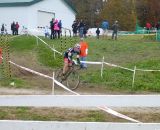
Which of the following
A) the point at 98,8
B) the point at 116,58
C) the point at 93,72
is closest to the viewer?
the point at 93,72

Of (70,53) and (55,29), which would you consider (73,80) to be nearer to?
(70,53)

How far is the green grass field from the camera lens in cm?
1794

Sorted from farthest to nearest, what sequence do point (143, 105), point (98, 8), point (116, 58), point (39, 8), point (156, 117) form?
1. point (98, 8)
2. point (39, 8)
3. point (116, 58)
4. point (156, 117)
5. point (143, 105)

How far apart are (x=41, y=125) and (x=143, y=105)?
290 centimetres

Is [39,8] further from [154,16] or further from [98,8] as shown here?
[98,8]

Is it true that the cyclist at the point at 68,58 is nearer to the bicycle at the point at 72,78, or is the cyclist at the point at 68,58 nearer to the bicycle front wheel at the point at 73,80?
the bicycle at the point at 72,78

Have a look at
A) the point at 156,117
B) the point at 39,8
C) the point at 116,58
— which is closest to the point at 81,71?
the point at 116,58

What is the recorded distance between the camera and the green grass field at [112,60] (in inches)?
706

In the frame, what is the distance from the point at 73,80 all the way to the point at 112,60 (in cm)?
772

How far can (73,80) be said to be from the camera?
56.0 ft

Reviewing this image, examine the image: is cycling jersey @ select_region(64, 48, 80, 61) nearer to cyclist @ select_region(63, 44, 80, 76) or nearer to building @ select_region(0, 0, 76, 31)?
cyclist @ select_region(63, 44, 80, 76)

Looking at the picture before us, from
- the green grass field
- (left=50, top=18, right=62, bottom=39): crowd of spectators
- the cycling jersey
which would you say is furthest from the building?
the cycling jersey

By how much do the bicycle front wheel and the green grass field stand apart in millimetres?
1111

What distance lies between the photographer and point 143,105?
1060cm
